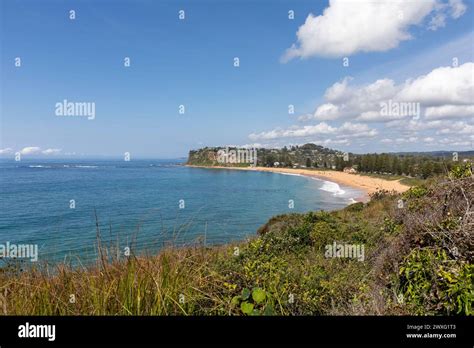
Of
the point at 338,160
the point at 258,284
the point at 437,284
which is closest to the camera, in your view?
the point at 437,284

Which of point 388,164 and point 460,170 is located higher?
point 460,170

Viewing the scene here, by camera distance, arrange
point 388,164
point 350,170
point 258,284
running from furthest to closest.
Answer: point 350,170 → point 388,164 → point 258,284

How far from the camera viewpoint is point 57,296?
2.52m

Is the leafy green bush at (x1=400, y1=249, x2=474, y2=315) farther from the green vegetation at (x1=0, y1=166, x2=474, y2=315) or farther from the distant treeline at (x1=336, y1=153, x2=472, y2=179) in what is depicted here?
the distant treeline at (x1=336, y1=153, x2=472, y2=179)

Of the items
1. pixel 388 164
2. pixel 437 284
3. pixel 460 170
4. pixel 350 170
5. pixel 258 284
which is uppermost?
pixel 460 170

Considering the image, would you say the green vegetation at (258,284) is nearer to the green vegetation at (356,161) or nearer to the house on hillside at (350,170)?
the green vegetation at (356,161)

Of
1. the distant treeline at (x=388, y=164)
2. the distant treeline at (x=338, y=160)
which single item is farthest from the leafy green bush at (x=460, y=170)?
the distant treeline at (x=388, y=164)

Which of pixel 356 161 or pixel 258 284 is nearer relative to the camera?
pixel 258 284

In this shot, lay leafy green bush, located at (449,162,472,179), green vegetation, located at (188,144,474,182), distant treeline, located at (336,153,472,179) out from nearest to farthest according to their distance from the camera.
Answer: leafy green bush, located at (449,162,472,179), green vegetation, located at (188,144,474,182), distant treeline, located at (336,153,472,179)

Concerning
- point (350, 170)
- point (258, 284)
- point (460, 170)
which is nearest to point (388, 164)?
point (350, 170)

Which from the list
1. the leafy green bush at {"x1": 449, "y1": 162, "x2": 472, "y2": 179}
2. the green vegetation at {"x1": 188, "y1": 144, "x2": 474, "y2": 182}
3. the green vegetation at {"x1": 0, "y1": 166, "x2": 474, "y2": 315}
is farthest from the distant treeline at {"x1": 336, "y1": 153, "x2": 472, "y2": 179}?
the green vegetation at {"x1": 0, "y1": 166, "x2": 474, "y2": 315}

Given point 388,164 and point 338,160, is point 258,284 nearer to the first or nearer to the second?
point 388,164
